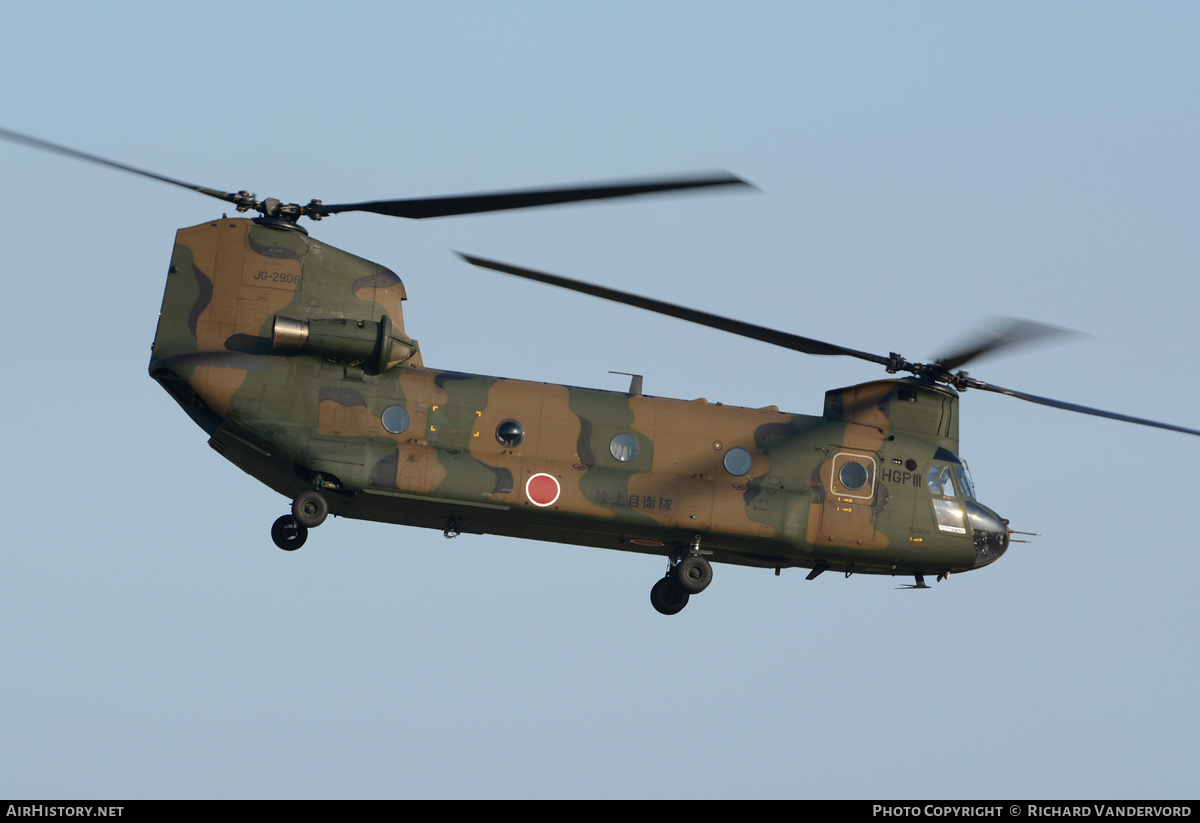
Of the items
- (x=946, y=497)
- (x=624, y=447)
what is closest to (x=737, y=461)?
(x=624, y=447)

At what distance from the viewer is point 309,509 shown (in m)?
29.8

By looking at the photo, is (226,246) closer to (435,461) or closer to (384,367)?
(384,367)

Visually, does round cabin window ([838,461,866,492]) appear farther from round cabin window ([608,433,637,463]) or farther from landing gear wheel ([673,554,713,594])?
round cabin window ([608,433,637,463])

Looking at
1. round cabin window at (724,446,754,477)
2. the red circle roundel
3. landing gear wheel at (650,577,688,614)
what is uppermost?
round cabin window at (724,446,754,477)

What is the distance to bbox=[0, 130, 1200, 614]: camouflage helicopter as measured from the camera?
98.0 feet

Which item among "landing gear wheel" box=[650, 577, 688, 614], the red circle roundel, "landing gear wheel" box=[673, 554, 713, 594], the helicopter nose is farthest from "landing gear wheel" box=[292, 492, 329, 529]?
the helicopter nose

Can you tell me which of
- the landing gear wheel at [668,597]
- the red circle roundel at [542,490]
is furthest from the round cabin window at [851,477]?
the red circle roundel at [542,490]

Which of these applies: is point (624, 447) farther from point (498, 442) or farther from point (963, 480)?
point (963, 480)

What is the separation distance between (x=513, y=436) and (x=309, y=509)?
3914 millimetres

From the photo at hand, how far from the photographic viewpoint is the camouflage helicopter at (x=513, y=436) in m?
29.9

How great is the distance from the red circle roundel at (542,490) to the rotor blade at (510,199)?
17.1ft

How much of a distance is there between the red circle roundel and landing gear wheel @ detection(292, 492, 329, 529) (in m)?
3.71
